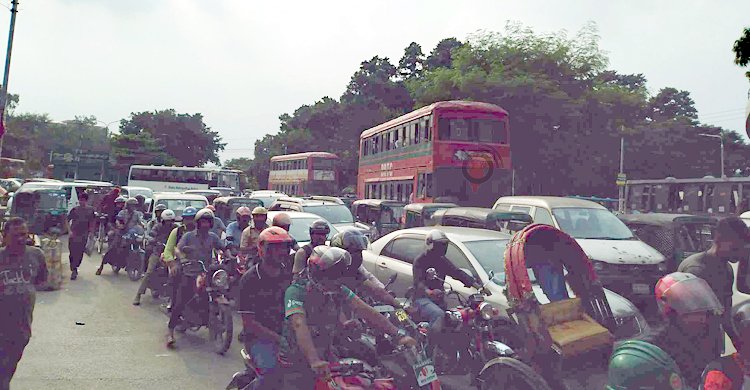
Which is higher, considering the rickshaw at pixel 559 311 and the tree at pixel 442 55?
the tree at pixel 442 55

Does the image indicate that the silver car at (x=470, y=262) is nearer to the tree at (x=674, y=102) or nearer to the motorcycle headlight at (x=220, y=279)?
the motorcycle headlight at (x=220, y=279)

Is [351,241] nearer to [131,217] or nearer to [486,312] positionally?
[486,312]

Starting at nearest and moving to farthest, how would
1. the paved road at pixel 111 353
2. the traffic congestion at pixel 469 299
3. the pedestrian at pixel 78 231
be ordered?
the traffic congestion at pixel 469 299
the paved road at pixel 111 353
the pedestrian at pixel 78 231

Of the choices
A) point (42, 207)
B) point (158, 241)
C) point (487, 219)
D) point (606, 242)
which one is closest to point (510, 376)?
point (606, 242)

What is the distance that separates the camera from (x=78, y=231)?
42.1 ft

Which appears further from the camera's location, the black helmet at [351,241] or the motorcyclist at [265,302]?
the black helmet at [351,241]

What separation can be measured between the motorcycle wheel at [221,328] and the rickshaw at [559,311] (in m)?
3.59

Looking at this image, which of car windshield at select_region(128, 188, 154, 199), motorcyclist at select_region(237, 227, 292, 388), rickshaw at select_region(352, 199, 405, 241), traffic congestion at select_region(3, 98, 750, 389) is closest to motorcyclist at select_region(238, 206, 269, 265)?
traffic congestion at select_region(3, 98, 750, 389)

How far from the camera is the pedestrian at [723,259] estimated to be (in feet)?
16.6

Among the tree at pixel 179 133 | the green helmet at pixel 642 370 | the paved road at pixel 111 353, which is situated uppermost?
the tree at pixel 179 133

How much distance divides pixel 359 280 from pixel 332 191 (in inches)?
1191

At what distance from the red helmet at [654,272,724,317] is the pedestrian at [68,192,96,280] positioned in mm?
12128

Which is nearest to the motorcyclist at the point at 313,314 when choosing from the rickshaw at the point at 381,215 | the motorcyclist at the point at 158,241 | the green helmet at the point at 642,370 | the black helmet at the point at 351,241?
the black helmet at the point at 351,241

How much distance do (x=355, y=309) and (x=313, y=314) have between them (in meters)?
0.34
